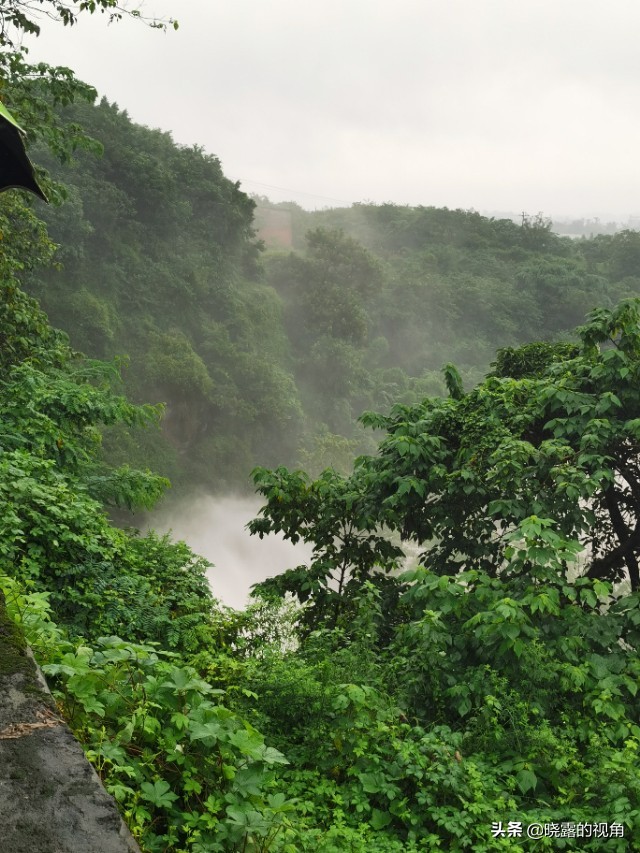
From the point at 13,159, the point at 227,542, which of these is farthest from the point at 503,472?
the point at 227,542

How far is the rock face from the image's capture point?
1.40 meters

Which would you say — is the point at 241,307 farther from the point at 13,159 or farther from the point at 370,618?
the point at 13,159

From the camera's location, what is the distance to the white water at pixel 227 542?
84.5 ft

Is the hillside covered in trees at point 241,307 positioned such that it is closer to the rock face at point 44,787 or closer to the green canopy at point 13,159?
the green canopy at point 13,159

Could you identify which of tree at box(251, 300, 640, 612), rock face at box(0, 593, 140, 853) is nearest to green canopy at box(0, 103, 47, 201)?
rock face at box(0, 593, 140, 853)

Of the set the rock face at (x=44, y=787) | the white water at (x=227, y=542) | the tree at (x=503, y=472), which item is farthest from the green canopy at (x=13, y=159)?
the white water at (x=227, y=542)

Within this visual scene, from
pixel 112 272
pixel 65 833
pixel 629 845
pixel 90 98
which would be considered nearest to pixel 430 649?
pixel 629 845

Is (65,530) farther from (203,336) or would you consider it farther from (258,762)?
(203,336)

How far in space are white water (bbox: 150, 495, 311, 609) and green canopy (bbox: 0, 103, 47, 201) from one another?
912 inches

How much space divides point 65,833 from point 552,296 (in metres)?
44.8

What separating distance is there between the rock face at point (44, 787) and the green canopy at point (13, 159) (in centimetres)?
123

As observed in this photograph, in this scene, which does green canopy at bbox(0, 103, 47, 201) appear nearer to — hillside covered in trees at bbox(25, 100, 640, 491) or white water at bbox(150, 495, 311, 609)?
hillside covered in trees at bbox(25, 100, 640, 491)

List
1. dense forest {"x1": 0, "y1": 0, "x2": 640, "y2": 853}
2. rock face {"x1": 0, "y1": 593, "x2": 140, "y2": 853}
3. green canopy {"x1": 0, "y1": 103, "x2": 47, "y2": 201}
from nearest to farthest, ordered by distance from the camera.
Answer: rock face {"x1": 0, "y1": 593, "x2": 140, "y2": 853} → green canopy {"x1": 0, "y1": 103, "x2": 47, "y2": 201} → dense forest {"x1": 0, "y1": 0, "x2": 640, "y2": 853}

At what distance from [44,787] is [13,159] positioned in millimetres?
1460
